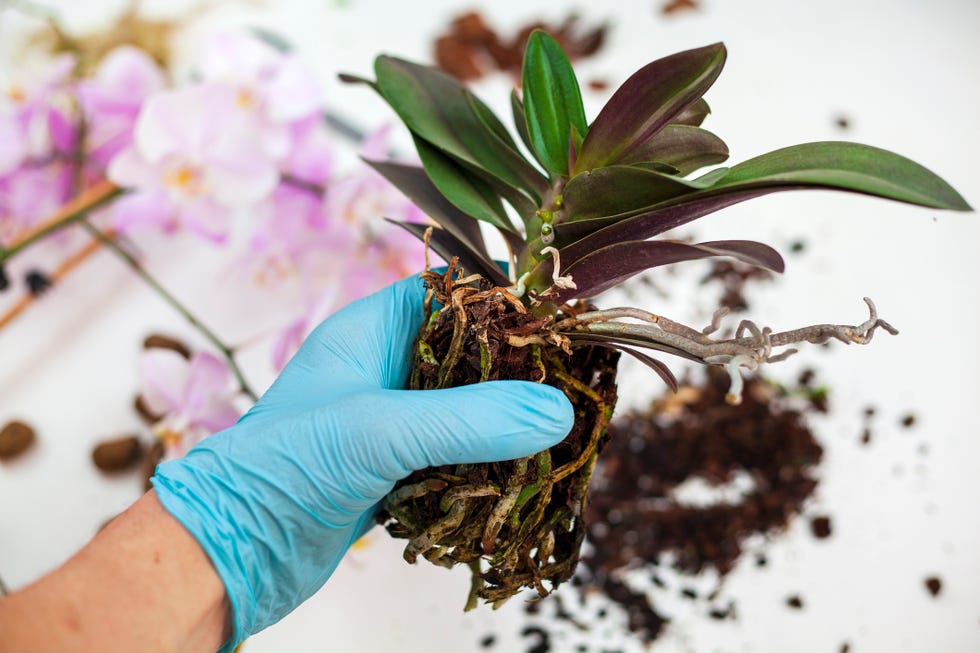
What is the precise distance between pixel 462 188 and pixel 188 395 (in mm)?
668

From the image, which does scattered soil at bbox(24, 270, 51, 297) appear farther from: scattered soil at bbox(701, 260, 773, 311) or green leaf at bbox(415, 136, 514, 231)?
scattered soil at bbox(701, 260, 773, 311)

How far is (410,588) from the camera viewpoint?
148 centimetres

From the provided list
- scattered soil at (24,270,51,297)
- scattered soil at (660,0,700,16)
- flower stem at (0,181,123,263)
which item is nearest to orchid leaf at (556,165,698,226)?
flower stem at (0,181,123,263)

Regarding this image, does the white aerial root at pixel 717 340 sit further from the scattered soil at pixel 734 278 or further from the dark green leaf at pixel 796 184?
the scattered soil at pixel 734 278

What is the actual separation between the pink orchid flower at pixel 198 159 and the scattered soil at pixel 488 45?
2.69 ft

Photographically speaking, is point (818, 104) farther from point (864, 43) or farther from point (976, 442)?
point (976, 442)

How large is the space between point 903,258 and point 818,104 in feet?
1.61

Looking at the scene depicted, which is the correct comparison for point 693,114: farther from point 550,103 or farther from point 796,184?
point 796,184

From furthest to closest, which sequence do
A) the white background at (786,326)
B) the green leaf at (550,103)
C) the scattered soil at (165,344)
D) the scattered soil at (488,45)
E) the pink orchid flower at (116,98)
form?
1. the scattered soil at (488,45)
2. the scattered soil at (165,344)
3. the pink orchid flower at (116,98)
4. the white background at (786,326)
5. the green leaf at (550,103)

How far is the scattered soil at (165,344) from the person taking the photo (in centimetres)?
166

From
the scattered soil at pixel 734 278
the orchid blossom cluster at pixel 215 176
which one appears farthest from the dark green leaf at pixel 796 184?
the scattered soil at pixel 734 278

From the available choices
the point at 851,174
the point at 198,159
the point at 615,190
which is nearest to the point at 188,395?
the point at 198,159

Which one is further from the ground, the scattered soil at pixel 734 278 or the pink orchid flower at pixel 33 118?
the pink orchid flower at pixel 33 118

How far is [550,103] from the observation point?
3.23 ft
